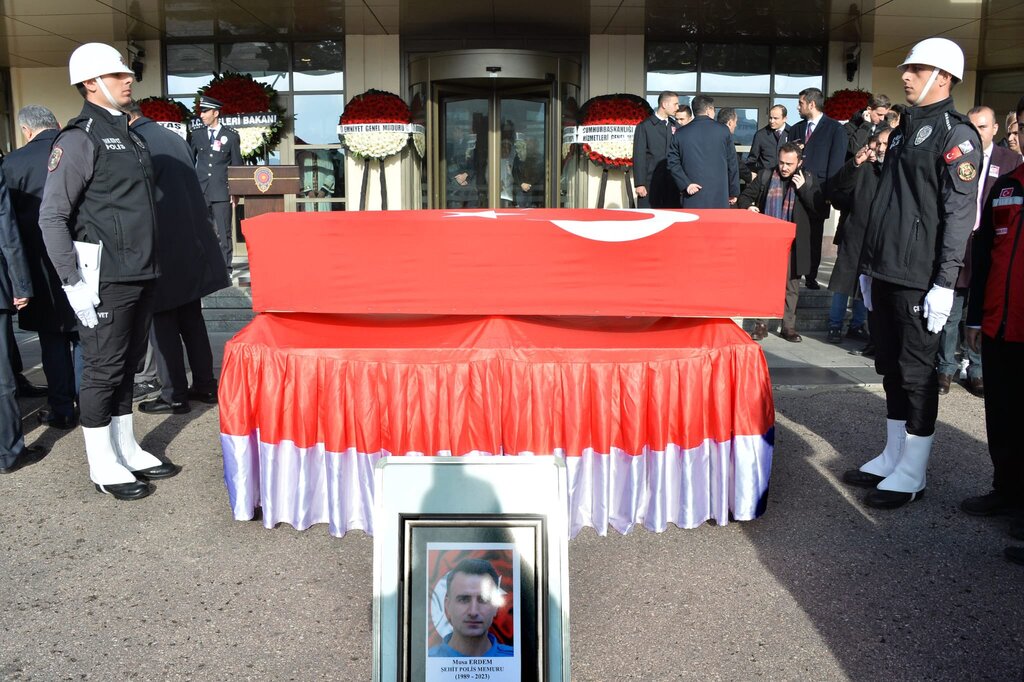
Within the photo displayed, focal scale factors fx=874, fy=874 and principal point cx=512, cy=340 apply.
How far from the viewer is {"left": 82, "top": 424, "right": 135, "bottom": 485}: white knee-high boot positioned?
4.14 metres

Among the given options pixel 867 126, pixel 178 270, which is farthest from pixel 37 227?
pixel 867 126

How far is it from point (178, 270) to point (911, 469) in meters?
4.13

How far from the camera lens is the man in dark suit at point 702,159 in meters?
7.67

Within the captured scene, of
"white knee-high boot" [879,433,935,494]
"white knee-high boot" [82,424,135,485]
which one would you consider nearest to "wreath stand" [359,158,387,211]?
"white knee-high boot" [82,424,135,485]

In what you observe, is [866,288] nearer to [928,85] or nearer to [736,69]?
[928,85]

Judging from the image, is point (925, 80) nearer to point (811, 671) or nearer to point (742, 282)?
point (742, 282)

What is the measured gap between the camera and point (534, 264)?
3557 mm

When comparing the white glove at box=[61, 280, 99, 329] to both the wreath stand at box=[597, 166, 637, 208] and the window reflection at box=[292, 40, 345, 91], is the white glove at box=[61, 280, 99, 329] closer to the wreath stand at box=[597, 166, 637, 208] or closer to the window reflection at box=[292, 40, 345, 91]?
the wreath stand at box=[597, 166, 637, 208]

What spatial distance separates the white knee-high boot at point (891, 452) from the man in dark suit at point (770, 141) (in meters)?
4.40

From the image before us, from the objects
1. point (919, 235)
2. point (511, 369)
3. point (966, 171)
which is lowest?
point (511, 369)

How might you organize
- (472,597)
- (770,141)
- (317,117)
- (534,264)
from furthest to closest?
(317,117) < (770,141) < (534,264) < (472,597)

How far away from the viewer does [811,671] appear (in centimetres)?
273

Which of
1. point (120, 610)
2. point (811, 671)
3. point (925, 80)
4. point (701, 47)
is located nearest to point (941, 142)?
point (925, 80)

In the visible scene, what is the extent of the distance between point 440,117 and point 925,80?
9080 millimetres
